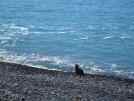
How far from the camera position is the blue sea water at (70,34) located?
48.2 metres

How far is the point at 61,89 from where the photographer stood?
29828 mm

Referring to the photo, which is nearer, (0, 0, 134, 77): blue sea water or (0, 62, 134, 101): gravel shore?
(0, 62, 134, 101): gravel shore

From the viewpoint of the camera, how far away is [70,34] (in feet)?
200

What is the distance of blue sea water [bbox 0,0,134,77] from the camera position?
1898 inches

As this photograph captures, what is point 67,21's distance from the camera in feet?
227

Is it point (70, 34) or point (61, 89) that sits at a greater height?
point (70, 34)

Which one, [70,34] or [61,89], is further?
[70,34]

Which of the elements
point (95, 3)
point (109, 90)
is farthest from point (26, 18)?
point (109, 90)

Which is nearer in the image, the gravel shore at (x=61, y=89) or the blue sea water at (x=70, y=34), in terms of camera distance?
the gravel shore at (x=61, y=89)

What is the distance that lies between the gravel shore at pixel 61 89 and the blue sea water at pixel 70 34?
10.2m

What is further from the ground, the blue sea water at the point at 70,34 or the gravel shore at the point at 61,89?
the blue sea water at the point at 70,34

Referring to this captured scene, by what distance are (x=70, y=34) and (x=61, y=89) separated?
1237 inches

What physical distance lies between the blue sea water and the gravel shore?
33.3ft

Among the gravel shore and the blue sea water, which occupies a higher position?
the blue sea water
